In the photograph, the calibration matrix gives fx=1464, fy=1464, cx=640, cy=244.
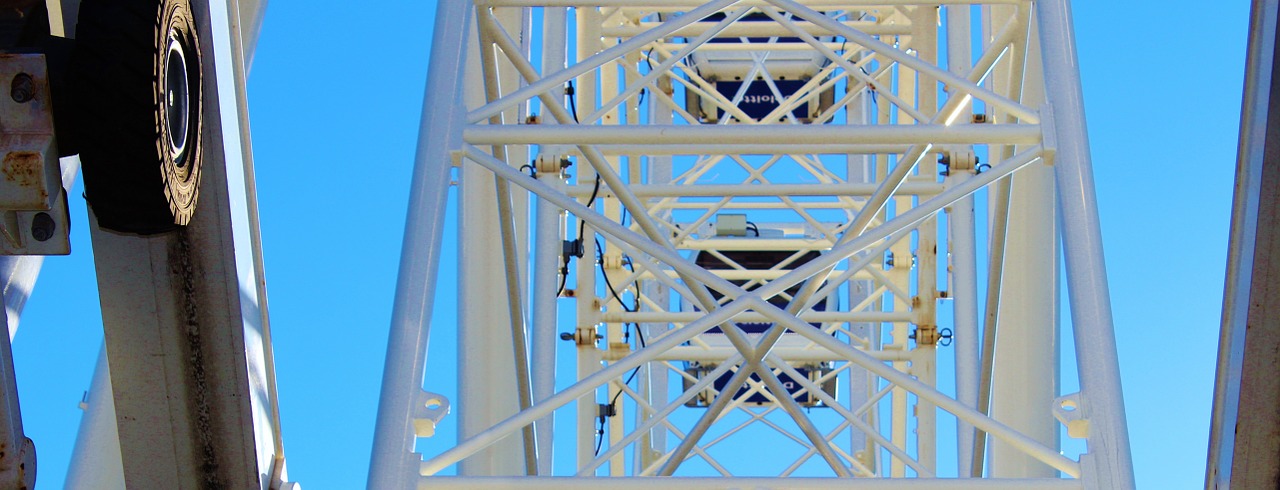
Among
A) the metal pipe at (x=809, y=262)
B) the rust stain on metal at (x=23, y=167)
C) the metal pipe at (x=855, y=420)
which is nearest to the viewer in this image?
the rust stain on metal at (x=23, y=167)

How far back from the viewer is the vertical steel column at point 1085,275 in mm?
5723

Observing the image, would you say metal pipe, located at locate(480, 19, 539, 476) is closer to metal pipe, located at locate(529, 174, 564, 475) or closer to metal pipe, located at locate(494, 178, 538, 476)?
metal pipe, located at locate(494, 178, 538, 476)

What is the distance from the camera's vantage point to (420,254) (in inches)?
252

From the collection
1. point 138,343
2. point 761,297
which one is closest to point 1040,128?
point 761,297

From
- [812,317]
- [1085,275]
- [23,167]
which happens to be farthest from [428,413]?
[812,317]

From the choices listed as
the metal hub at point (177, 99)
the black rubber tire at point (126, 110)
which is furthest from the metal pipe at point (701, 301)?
the black rubber tire at point (126, 110)

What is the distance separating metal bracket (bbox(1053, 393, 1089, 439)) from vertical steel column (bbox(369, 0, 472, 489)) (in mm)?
2578

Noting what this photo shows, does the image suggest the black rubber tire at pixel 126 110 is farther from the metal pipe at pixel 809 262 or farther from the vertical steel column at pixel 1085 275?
the vertical steel column at pixel 1085 275

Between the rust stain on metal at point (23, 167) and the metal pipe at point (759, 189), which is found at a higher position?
the rust stain on metal at point (23, 167)

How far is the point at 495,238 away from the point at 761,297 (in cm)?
254

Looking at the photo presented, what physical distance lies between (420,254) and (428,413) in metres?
0.80

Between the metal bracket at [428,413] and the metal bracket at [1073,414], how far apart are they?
2479mm

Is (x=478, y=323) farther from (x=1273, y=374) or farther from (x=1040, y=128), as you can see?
(x=1273, y=374)

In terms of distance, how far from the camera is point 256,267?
4969mm
